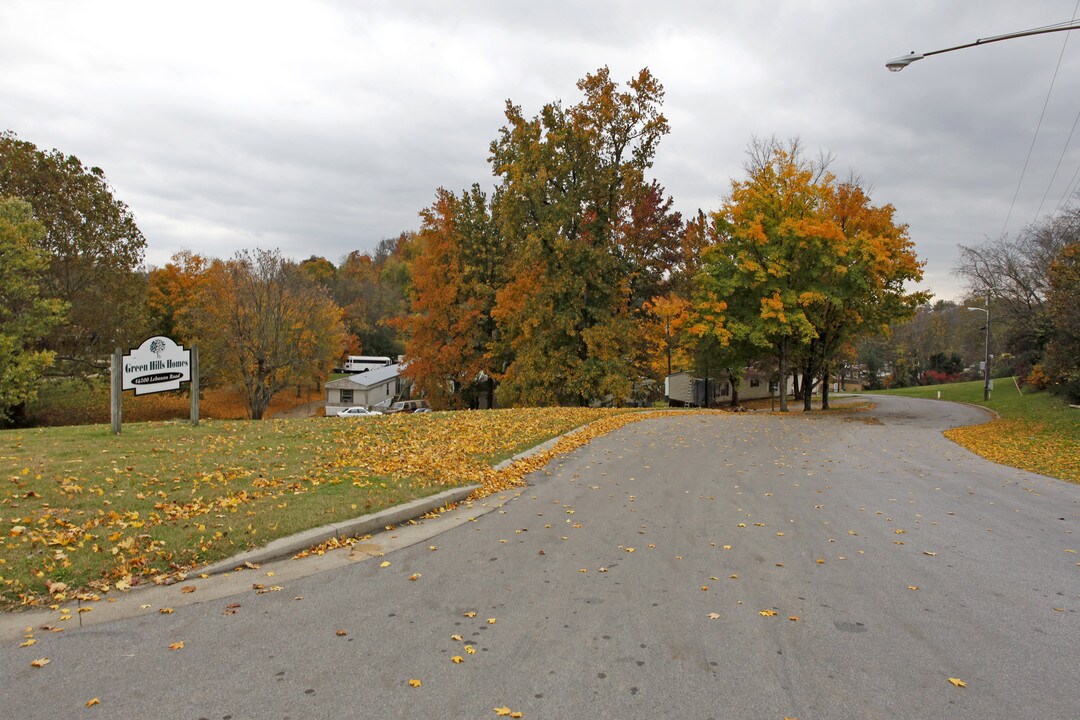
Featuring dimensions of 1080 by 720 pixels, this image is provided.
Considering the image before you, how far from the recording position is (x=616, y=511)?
7707mm

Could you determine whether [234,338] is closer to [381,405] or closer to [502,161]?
[502,161]

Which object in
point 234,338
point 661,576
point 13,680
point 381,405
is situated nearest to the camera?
point 13,680

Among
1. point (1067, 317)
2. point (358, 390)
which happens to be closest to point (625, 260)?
point (1067, 317)

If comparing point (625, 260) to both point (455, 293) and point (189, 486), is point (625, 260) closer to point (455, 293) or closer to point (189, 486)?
point (455, 293)

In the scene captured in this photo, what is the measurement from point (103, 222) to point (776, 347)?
34941mm

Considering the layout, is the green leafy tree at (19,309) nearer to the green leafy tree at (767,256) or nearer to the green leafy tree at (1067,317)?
the green leafy tree at (767,256)

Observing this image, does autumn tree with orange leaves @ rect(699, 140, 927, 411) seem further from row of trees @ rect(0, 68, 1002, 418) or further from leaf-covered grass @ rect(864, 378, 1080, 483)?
leaf-covered grass @ rect(864, 378, 1080, 483)

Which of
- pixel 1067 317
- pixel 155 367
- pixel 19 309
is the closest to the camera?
pixel 155 367

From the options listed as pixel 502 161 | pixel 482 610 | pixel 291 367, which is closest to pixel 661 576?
pixel 482 610

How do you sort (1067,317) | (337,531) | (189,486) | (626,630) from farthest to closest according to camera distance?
(1067,317) < (189,486) < (337,531) < (626,630)

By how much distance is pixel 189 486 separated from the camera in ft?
23.6

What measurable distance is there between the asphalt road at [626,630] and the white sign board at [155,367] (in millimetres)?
7936

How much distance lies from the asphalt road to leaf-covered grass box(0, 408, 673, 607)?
2.53 ft

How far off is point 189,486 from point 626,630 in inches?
220
